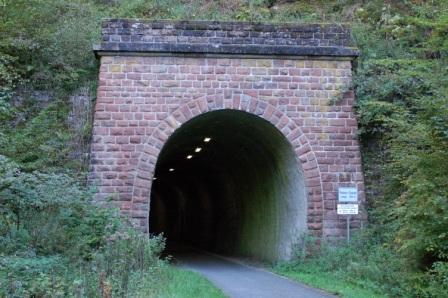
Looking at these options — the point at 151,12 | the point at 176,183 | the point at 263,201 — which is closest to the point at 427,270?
the point at 263,201

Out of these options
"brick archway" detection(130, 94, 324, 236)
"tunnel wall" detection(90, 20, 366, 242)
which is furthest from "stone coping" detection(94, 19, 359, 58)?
"brick archway" detection(130, 94, 324, 236)

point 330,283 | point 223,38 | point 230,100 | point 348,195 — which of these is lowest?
point 330,283

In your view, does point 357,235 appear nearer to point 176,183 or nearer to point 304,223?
point 304,223

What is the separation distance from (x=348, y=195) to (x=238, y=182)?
7431mm

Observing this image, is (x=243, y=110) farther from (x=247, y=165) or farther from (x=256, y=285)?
(x=247, y=165)

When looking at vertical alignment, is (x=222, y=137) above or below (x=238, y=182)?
above

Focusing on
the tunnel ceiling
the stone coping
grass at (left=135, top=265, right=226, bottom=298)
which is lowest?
grass at (left=135, top=265, right=226, bottom=298)

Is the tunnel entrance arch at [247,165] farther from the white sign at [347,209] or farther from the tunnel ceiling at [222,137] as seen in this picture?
the white sign at [347,209]

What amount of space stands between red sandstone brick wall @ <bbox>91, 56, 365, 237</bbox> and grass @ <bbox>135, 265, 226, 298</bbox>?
2973 mm

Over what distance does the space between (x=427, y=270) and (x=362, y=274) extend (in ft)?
5.44

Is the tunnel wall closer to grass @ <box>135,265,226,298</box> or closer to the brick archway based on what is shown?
the brick archway

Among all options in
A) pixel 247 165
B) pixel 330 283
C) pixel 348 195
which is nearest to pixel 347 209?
pixel 348 195

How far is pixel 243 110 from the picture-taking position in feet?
44.6

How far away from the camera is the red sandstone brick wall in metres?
13.2
